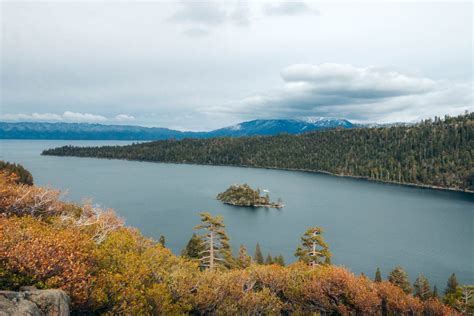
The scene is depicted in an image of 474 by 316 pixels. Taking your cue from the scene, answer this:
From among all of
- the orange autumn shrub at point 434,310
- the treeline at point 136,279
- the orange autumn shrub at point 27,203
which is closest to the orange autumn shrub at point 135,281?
the treeline at point 136,279

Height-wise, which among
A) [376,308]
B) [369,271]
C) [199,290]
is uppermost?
[199,290]

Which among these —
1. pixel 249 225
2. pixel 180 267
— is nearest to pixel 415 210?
pixel 249 225

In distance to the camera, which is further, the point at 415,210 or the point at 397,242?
A: the point at 415,210

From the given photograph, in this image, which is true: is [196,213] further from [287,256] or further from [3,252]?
[3,252]

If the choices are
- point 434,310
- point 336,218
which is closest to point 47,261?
point 434,310

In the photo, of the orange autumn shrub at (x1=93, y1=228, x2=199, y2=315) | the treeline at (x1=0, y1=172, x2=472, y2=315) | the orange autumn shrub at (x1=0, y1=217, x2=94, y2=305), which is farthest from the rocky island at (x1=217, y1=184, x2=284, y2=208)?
the orange autumn shrub at (x1=0, y1=217, x2=94, y2=305)

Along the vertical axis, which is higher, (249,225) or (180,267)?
(180,267)

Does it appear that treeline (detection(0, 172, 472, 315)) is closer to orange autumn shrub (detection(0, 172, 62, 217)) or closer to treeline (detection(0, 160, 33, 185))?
orange autumn shrub (detection(0, 172, 62, 217))

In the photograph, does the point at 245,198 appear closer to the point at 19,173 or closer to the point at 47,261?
the point at 19,173
